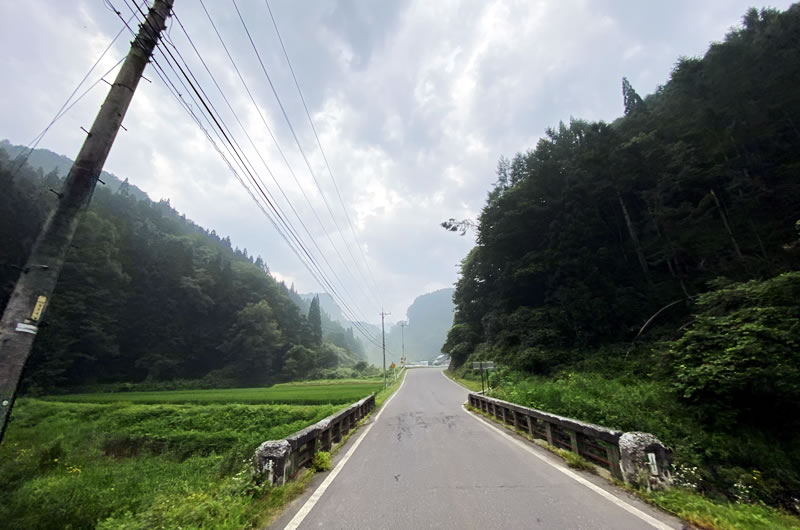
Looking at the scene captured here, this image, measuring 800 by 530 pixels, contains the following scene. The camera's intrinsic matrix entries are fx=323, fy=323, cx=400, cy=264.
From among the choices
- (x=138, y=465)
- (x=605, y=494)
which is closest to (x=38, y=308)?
(x=605, y=494)

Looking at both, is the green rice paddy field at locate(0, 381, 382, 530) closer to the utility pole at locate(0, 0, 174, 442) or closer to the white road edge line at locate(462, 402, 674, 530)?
the utility pole at locate(0, 0, 174, 442)

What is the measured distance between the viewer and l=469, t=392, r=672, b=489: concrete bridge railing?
442cm

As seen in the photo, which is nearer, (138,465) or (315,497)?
(315,497)

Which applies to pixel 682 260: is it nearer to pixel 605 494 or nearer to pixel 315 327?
pixel 605 494

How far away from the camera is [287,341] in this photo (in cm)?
6956

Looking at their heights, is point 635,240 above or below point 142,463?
above

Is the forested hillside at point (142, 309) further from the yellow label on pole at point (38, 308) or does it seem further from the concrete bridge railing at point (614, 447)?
the concrete bridge railing at point (614, 447)

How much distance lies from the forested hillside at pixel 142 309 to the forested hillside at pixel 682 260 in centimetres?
4732

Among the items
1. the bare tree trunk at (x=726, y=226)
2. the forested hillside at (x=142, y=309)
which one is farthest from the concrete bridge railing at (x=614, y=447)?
the forested hillside at (x=142, y=309)

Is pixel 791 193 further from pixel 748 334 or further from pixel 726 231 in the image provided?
pixel 748 334

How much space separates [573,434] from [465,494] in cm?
319

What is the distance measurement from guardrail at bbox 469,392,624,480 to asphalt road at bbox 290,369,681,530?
45 centimetres

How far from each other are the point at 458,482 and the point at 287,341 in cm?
7026

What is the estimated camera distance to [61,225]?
385 cm
